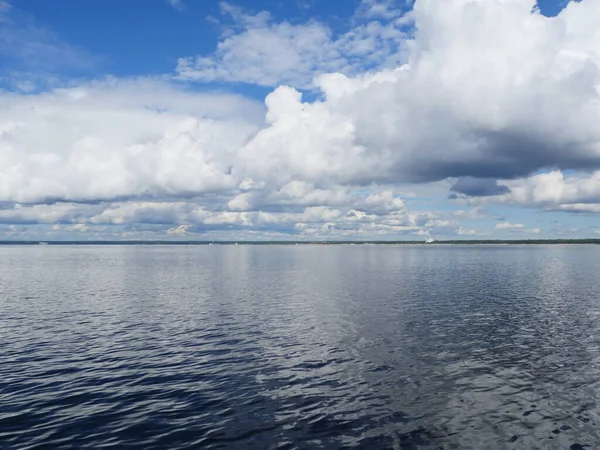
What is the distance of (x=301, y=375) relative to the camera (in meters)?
37.1

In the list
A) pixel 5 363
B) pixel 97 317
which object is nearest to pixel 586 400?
pixel 5 363

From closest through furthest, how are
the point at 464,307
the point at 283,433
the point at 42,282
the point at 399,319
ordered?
the point at 283,433 → the point at 399,319 → the point at 464,307 → the point at 42,282

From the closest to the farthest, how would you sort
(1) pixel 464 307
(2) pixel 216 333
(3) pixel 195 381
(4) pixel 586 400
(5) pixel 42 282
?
(4) pixel 586 400 < (3) pixel 195 381 < (2) pixel 216 333 < (1) pixel 464 307 < (5) pixel 42 282

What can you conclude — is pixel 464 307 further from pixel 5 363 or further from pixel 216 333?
pixel 5 363

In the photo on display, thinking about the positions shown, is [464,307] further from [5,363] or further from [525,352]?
[5,363]

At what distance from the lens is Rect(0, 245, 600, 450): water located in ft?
86.5

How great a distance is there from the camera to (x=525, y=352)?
43688 millimetres

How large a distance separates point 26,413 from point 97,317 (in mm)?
35640

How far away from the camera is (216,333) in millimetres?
52844

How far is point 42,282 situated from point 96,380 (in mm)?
89695

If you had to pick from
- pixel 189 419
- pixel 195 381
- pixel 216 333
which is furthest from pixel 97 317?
pixel 189 419

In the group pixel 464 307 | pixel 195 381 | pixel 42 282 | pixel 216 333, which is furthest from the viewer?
pixel 42 282

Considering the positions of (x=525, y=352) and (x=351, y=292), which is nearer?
(x=525, y=352)

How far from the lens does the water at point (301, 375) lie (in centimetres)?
2638
